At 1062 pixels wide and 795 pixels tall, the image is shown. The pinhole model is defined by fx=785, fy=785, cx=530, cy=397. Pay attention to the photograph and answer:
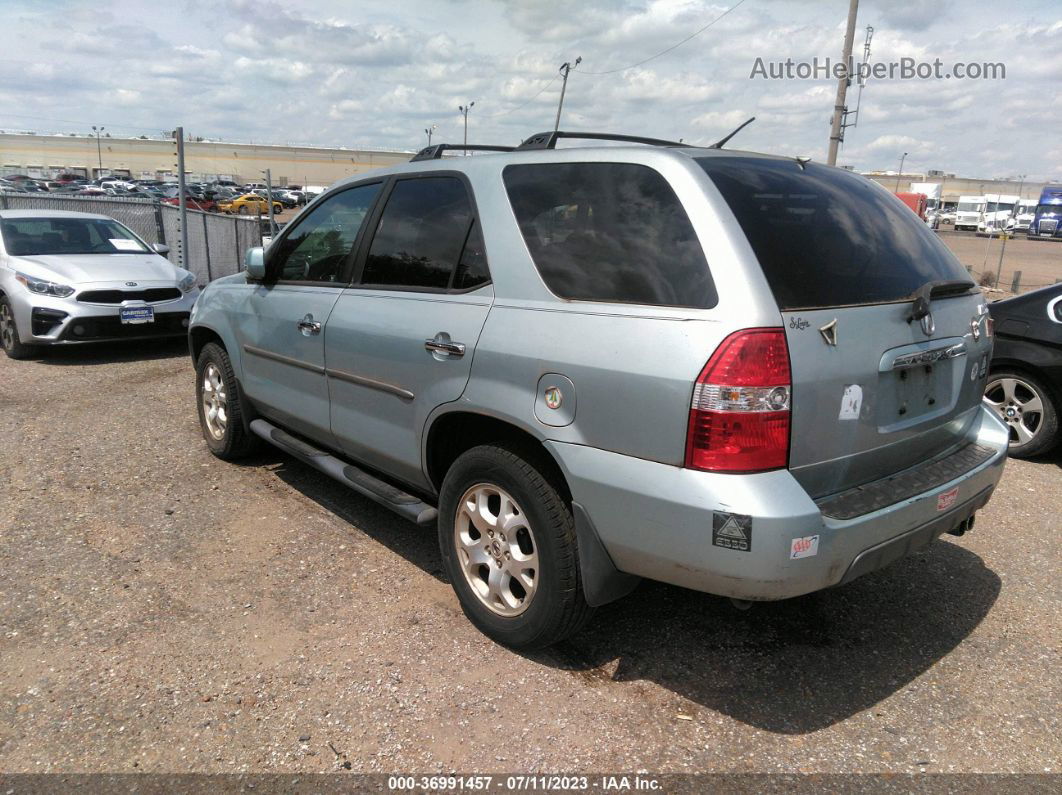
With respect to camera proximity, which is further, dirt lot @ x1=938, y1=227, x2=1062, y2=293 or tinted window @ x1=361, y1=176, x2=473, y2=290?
dirt lot @ x1=938, y1=227, x2=1062, y2=293

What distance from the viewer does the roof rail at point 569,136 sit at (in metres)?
3.26

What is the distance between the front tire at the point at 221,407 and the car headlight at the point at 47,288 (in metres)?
3.83

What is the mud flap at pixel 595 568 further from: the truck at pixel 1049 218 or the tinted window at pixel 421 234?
the truck at pixel 1049 218

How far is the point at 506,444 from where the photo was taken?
299 centimetres

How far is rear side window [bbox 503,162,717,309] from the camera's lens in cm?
253

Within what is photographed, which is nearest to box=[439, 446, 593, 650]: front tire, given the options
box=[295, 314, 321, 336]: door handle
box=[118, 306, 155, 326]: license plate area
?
box=[295, 314, 321, 336]: door handle

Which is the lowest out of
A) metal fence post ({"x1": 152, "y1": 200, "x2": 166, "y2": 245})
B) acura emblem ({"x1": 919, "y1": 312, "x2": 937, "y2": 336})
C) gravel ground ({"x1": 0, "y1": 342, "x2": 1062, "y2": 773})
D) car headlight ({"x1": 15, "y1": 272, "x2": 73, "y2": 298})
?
gravel ground ({"x1": 0, "y1": 342, "x2": 1062, "y2": 773})

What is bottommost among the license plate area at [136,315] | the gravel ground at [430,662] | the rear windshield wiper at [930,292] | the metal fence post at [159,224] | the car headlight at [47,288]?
the gravel ground at [430,662]

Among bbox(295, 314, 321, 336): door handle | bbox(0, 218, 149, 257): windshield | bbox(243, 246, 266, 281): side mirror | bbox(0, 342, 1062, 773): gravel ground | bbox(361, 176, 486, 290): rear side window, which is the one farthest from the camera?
bbox(0, 218, 149, 257): windshield

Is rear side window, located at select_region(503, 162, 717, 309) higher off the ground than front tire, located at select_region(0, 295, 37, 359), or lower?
higher

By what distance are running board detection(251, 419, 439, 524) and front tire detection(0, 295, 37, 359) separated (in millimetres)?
5342

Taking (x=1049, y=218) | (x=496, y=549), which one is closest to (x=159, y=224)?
(x=496, y=549)

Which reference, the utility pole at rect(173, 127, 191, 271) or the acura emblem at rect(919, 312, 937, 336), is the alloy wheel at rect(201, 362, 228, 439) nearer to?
the acura emblem at rect(919, 312, 937, 336)

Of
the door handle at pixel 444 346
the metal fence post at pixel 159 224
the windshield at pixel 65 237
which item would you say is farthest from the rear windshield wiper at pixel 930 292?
the metal fence post at pixel 159 224
